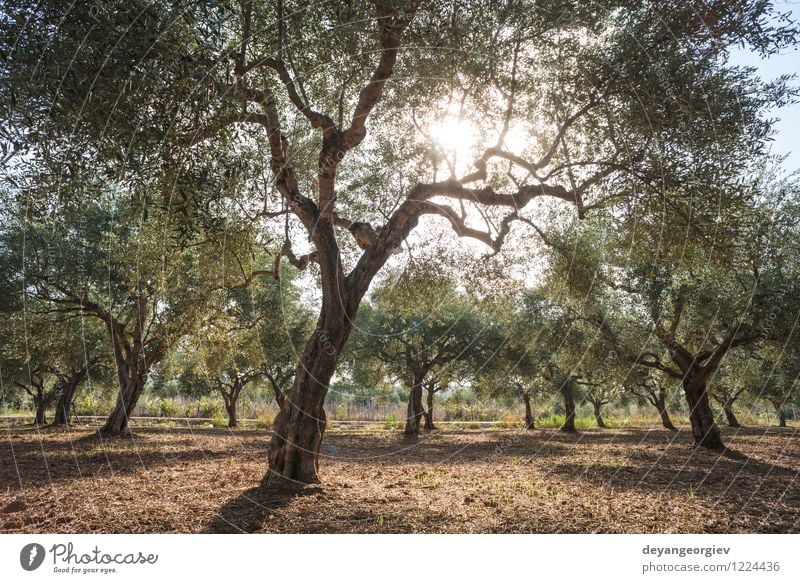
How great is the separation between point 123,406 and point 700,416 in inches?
1087

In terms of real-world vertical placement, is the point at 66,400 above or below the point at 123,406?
below

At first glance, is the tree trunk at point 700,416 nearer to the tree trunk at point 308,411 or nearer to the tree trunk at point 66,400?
the tree trunk at point 308,411

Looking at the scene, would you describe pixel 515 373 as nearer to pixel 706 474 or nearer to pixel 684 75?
pixel 706 474

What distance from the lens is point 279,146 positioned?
12.7 metres

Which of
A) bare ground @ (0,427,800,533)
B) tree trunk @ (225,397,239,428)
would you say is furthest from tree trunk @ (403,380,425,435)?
tree trunk @ (225,397,239,428)

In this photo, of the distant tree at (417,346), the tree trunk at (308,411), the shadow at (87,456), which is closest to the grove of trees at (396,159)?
the tree trunk at (308,411)

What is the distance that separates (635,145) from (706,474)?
33.8 ft

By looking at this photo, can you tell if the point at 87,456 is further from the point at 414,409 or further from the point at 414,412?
the point at 414,409

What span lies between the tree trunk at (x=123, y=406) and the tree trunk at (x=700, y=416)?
26.5m

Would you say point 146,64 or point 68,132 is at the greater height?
point 146,64

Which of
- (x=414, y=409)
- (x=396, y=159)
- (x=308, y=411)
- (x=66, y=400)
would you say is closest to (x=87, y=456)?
(x=308, y=411)

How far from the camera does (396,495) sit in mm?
11586

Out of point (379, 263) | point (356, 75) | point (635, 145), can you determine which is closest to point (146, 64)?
point (379, 263)

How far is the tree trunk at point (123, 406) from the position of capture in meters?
26.6
